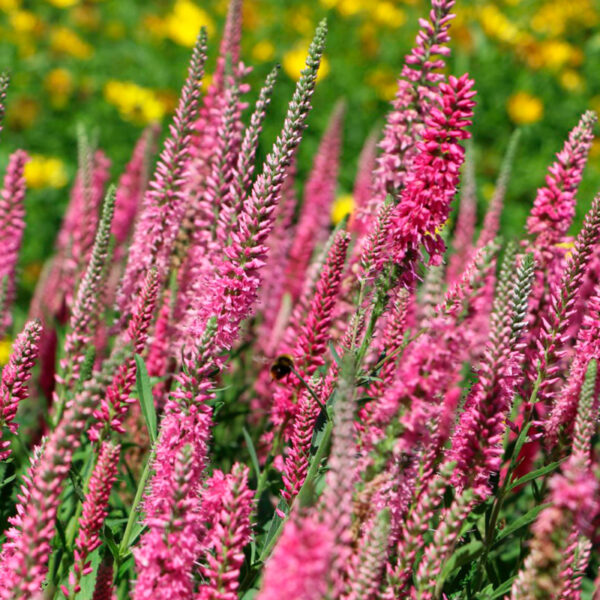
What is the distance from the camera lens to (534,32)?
11836 mm

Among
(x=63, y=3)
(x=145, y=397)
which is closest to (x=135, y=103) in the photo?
(x=63, y=3)

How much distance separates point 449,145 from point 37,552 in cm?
190

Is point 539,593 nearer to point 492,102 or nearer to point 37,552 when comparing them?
point 37,552

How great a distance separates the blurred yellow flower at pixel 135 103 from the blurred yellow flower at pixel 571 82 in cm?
521

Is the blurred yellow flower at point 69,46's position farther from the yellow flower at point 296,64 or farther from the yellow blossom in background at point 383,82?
the yellow blossom in background at point 383,82

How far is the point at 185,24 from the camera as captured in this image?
1140cm

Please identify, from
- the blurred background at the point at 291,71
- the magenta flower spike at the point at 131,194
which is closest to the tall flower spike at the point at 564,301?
the magenta flower spike at the point at 131,194

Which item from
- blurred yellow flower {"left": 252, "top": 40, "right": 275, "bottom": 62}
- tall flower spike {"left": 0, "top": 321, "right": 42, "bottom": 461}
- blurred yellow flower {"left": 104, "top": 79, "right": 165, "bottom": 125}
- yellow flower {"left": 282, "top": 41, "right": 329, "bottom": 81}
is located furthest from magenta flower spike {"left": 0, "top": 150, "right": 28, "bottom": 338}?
blurred yellow flower {"left": 252, "top": 40, "right": 275, "bottom": 62}

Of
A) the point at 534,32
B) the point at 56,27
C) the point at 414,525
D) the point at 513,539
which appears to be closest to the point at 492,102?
the point at 534,32

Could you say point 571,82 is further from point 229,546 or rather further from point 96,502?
point 229,546

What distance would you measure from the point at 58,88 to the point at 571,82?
21.5 ft

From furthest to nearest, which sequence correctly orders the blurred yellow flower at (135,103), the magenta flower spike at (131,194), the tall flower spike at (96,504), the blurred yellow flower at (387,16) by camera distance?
1. the blurred yellow flower at (387,16)
2. the blurred yellow flower at (135,103)
3. the magenta flower spike at (131,194)
4. the tall flower spike at (96,504)

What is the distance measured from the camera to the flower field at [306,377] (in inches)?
88.0

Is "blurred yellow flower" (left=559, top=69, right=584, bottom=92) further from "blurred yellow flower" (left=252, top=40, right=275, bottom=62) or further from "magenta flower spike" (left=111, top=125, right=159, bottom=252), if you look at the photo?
"magenta flower spike" (left=111, top=125, right=159, bottom=252)
